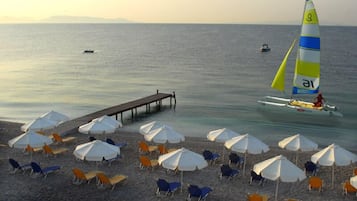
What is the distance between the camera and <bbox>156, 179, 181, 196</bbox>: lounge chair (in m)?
15.6

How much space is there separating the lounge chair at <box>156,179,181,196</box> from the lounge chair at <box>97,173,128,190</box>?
168 cm

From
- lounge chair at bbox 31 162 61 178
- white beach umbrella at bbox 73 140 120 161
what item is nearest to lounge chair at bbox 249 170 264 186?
white beach umbrella at bbox 73 140 120 161

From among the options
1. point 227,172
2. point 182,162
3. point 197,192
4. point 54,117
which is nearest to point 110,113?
point 54,117

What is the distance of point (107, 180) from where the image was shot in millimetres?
16266

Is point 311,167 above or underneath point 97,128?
underneath

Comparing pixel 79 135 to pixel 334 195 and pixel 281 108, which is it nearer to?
pixel 334 195

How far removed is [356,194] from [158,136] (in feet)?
29.7

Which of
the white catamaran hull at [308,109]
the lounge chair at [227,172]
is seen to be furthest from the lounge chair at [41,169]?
the white catamaran hull at [308,109]

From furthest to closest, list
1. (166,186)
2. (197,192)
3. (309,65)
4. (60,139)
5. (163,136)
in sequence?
1. (309,65)
2. (60,139)
3. (163,136)
4. (166,186)
5. (197,192)

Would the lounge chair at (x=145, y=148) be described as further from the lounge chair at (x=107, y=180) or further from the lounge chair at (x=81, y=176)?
the lounge chair at (x=81, y=176)

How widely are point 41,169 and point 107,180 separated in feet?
11.2

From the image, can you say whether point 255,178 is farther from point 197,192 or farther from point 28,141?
point 28,141

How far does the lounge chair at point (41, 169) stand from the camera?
17281 millimetres

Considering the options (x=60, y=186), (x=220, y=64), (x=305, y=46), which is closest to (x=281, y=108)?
(x=305, y=46)
